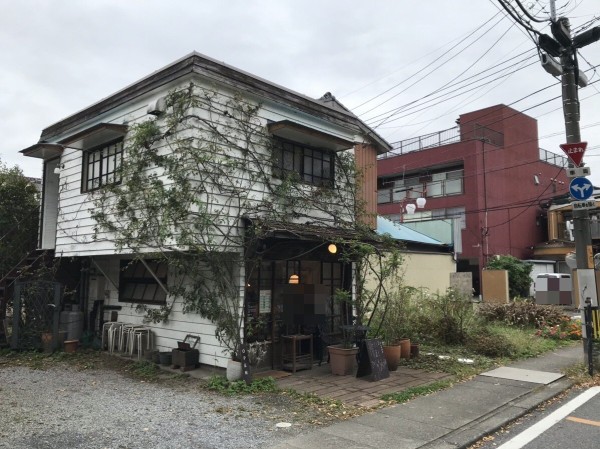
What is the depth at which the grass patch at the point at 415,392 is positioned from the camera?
7.08 metres

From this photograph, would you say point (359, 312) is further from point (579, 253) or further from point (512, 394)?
point (579, 253)

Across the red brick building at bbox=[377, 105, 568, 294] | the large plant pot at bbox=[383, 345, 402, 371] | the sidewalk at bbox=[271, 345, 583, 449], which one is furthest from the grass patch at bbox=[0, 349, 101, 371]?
the red brick building at bbox=[377, 105, 568, 294]

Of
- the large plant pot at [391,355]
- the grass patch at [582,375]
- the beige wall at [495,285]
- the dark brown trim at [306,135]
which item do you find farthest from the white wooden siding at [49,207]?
the beige wall at [495,285]

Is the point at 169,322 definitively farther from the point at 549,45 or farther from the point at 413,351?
the point at 549,45

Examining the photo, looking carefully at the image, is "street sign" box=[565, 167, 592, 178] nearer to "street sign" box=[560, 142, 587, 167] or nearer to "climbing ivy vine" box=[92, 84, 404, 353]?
"street sign" box=[560, 142, 587, 167]

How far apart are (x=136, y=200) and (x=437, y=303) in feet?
24.1

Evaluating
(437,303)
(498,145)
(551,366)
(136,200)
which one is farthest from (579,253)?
(498,145)

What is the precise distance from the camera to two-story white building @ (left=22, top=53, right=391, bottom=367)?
27.9 ft

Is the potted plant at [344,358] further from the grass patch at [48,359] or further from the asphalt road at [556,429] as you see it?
the grass patch at [48,359]

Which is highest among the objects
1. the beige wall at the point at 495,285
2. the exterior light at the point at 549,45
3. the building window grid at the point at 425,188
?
the building window grid at the point at 425,188

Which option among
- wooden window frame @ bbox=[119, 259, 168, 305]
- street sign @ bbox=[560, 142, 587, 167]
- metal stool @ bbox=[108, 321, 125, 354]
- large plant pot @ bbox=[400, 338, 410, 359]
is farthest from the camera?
metal stool @ bbox=[108, 321, 125, 354]

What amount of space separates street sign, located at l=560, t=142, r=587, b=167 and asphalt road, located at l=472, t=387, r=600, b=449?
4477mm

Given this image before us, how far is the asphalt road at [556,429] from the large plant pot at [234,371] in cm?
394

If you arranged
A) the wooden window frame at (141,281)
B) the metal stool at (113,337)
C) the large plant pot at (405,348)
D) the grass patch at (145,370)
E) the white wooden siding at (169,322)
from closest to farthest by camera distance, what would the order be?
the grass patch at (145,370)
the white wooden siding at (169,322)
the large plant pot at (405,348)
the wooden window frame at (141,281)
the metal stool at (113,337)
